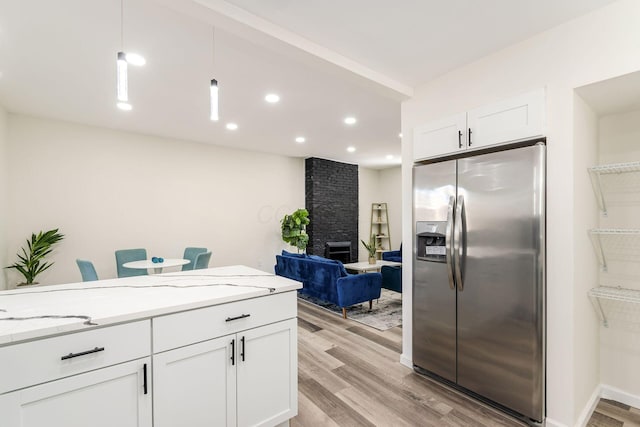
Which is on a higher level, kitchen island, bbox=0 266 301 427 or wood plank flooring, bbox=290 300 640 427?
kitchen island, bbox=0 266 301 427

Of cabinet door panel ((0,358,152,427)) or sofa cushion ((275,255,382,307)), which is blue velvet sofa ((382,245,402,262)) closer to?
sofa cushion ((275,255,382,307))

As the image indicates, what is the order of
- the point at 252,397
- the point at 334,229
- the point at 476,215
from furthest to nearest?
the point at 334,229 < the point at 476,215 < the point at 252,397

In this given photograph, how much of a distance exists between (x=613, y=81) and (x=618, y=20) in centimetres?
34

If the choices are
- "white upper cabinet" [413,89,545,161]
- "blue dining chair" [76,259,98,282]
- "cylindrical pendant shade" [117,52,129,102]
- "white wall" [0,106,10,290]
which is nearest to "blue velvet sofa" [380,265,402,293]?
"white upper cabinet" [413,89,545,161]

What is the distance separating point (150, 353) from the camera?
1451 mm

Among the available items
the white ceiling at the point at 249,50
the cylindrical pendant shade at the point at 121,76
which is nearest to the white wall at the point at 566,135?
the white ceiling at the point at 249,50

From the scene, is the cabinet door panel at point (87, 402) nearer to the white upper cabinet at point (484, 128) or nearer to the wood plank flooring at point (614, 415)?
the white upper cabinet at point (484, 128)

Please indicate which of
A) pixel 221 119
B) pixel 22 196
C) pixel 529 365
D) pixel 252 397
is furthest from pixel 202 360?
pixel 22 196

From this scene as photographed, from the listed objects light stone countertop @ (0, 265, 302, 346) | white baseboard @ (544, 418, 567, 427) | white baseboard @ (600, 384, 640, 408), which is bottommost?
white baseboard @ (600, 384, 640, 408)

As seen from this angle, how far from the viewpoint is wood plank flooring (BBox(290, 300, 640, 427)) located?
2.10 meters

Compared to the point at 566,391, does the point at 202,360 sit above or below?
above

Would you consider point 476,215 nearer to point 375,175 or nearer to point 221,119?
point 221,119

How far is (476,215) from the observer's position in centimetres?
227

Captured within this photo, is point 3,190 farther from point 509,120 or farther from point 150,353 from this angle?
point 509,120
